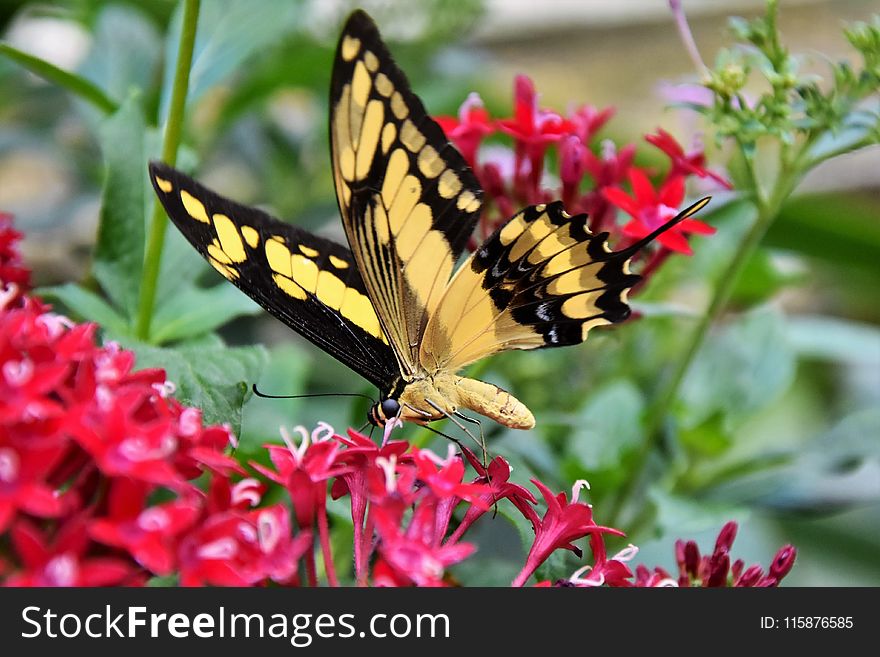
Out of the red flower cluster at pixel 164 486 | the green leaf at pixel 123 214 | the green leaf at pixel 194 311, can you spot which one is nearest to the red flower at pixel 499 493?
the red flower cluster at pixel 164 486

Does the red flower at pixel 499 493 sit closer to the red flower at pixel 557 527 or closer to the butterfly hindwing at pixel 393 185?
the red flower at pixel 557 527

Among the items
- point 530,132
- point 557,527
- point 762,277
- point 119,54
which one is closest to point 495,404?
point 557,527

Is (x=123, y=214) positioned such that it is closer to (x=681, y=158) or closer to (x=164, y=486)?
(x=164, y=486)

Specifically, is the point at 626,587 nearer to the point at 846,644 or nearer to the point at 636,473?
the point at 846,644

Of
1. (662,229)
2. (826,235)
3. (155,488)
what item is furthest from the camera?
(826,235)

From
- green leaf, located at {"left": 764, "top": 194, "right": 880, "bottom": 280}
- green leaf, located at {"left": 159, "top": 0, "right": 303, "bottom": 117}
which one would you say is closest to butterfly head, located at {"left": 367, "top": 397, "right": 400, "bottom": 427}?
green leaf, located at {"left": 159, "top": 0, "right": 303, "bottom": 117}

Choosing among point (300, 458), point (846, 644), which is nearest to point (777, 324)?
point (846, 644)

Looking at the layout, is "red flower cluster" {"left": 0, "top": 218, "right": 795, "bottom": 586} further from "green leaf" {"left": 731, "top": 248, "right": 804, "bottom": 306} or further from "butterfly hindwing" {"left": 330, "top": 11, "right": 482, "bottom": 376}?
"green leaf" {"left": 731, "top": 248, "right": 804, "bottom": 306}
